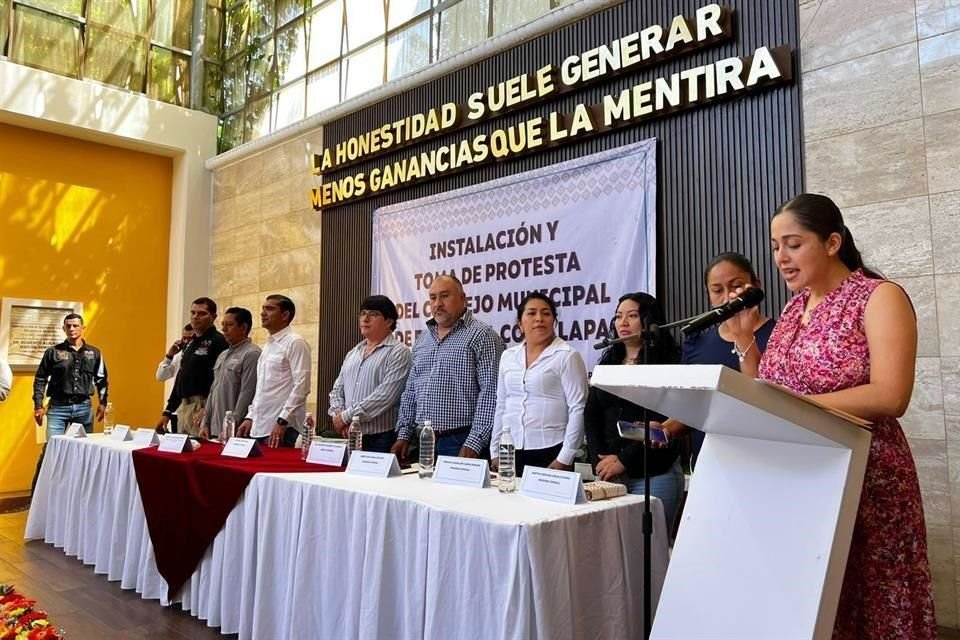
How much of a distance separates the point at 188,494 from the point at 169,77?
5.91 m

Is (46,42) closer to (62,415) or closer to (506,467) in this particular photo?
(62,415)

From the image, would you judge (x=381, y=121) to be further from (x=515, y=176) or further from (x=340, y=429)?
(x=340, y=429)

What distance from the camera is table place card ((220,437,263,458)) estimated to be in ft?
9.29

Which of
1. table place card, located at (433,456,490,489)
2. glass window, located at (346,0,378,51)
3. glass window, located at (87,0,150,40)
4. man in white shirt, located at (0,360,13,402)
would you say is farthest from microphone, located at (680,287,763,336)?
glass window, located at (87,0,150,40)

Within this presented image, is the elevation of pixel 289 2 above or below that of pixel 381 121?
above

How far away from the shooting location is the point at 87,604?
2895 millimetres

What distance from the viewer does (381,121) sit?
555cm

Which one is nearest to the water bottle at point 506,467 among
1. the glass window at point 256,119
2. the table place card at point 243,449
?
the table place card at point 243,449

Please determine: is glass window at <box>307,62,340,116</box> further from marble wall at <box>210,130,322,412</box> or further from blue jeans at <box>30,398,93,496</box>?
blue jeans at <box>30,398,93,496</box>

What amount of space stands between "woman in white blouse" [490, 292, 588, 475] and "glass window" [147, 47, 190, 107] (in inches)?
237

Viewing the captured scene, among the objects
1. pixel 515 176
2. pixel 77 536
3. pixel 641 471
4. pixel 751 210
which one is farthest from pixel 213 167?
pixel 641 471

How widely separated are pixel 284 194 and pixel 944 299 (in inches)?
209

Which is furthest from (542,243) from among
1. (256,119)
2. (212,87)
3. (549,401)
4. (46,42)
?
(46,42)

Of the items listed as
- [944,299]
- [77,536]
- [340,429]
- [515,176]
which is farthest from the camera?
[515,176]
